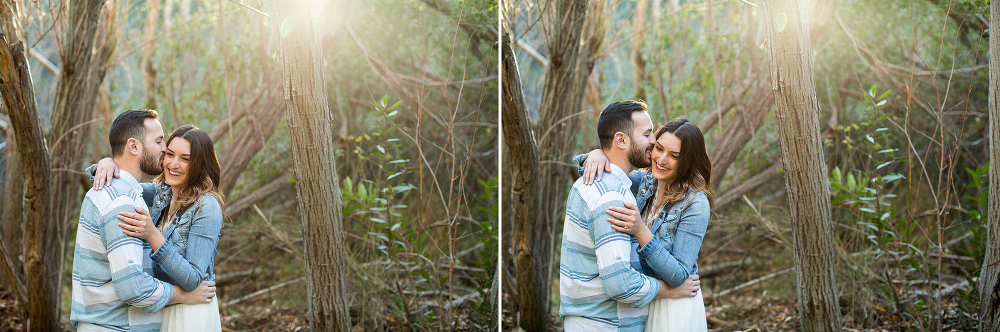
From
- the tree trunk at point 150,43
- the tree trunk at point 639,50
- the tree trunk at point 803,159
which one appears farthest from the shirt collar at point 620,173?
the tree trunk at point 150,43

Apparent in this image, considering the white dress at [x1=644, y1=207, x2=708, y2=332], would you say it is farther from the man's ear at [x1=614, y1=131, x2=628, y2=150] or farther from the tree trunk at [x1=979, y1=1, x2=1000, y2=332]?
the tree trunk at [x1=979, y1=1, x2=1000, y2=332]

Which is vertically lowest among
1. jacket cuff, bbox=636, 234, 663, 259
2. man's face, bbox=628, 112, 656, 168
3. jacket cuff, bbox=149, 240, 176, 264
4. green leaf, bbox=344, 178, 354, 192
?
jacket cuff, bbox=636, 234, 663, 259

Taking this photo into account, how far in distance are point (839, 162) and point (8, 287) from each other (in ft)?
17.9

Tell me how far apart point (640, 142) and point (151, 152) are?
207 centimetres

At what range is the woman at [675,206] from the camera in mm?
2365

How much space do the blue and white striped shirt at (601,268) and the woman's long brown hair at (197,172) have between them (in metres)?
1.55

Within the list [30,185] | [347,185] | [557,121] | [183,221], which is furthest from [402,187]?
[30,185]

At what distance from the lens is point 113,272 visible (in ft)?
7.61

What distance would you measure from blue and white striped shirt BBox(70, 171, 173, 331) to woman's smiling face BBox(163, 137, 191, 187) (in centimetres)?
13

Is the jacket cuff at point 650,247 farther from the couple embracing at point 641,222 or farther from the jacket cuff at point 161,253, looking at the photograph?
the jacket cuff at point 161,253

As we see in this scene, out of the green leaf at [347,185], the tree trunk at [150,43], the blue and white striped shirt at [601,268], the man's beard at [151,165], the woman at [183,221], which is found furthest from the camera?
the tree trunk at [150,43]

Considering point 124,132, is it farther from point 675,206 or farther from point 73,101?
point 675,206

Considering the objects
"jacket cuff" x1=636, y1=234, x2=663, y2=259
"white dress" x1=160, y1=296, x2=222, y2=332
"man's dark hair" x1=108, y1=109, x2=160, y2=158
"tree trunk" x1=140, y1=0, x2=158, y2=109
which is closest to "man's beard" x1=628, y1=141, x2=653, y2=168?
"jacket cuff" x1=636, y1=234, x2=663, y2=259

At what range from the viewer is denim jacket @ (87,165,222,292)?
2.38 meters
